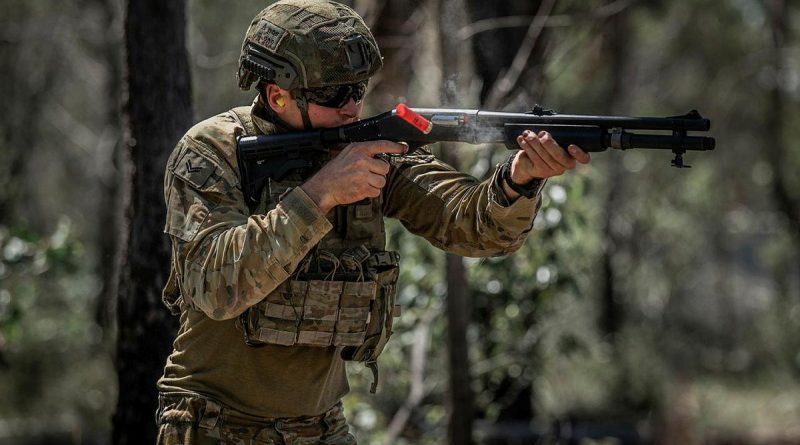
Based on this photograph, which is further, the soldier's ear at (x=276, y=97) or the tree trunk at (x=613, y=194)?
the tree trunk at (x=613, y=194)

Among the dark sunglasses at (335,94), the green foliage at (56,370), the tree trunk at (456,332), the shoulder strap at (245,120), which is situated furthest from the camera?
the green foliage at (56,370)

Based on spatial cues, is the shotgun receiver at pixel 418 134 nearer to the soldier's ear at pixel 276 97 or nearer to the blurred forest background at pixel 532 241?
the soldier's ear at pixel 276 97

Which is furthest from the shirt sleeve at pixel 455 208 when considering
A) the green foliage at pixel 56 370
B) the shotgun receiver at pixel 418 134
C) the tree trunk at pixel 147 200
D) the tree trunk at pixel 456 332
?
the green foliage at pixel 56 370

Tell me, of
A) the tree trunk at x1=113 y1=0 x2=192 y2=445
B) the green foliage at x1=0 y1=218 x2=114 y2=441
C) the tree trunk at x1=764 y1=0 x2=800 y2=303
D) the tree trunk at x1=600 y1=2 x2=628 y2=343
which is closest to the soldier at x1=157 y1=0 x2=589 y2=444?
the tree trunk at x1=113 y1=0 x2=192 y2=445

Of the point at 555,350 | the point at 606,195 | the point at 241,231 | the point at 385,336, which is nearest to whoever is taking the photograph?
the point at 241,231

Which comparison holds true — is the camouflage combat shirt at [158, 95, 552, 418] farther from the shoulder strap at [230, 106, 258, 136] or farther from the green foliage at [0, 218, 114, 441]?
the green foliage at [0, 218, 114, 441]

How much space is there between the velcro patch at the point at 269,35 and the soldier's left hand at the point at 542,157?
742 millimetres

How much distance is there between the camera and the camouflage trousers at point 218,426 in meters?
3.30

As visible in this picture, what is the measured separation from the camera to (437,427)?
7.12 metres

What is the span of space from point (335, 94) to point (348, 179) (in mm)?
371

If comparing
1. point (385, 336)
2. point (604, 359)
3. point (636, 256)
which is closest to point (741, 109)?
point (636, 256)

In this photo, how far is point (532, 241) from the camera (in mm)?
6879

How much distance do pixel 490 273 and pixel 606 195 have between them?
10.8 m

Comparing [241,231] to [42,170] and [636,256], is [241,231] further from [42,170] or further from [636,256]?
[42,170]
